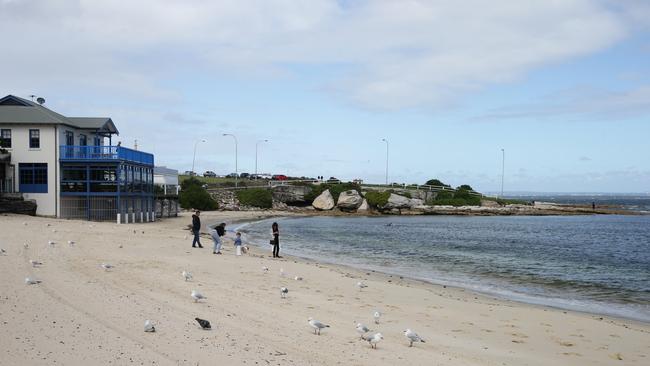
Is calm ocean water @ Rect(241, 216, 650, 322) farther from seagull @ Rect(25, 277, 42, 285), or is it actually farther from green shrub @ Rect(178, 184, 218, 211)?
green shrub @ Rect(178, 184, 218, 211)

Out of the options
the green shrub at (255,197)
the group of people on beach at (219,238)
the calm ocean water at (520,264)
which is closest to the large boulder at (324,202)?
the green shrub at (255,197)

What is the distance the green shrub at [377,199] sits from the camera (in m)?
99.2

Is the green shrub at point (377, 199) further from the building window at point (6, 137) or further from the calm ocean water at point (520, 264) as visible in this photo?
the building window at point (6, 137)

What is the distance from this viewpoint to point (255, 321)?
12.2 metres

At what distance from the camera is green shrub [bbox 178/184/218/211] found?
7806cm

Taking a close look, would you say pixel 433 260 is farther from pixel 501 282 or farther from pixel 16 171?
pixel 16 171

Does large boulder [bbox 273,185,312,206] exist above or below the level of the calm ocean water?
above

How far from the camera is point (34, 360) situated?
8258mm

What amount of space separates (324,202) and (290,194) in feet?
22.0

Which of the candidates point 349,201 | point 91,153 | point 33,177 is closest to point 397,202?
point 349,201

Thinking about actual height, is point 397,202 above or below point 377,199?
below

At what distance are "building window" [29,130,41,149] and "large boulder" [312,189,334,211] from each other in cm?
6050

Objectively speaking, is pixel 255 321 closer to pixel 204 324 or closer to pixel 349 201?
pixel 204 324

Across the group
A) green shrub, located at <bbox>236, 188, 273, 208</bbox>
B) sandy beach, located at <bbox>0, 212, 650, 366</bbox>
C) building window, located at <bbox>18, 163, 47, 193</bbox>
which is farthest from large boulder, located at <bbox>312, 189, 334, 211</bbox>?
sandy beach, located at <bbox>0, 212, 650, 366</bbox>
